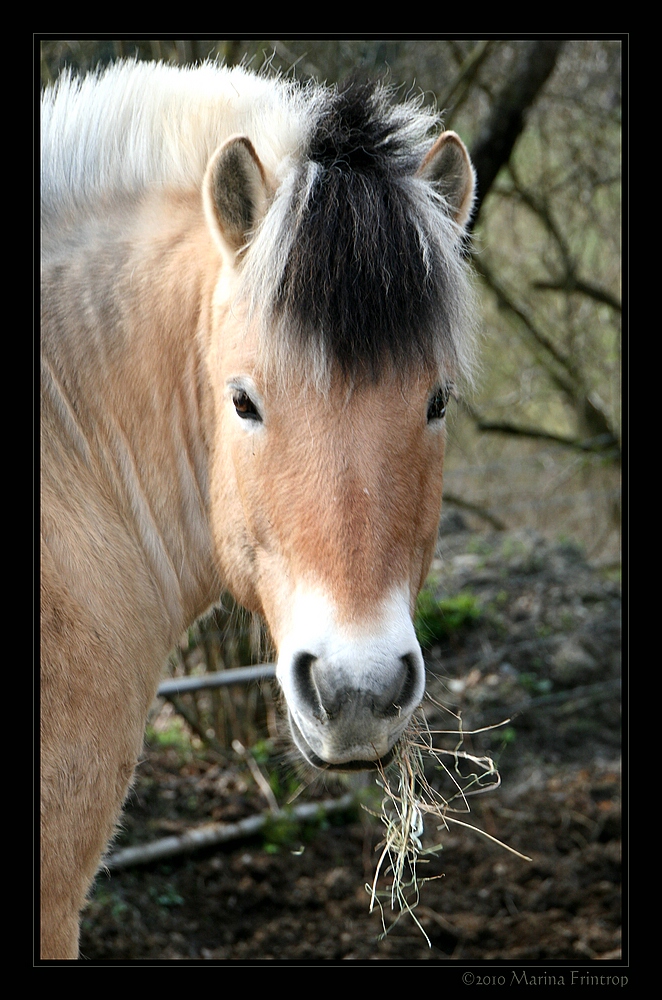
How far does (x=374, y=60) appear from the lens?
5.23 metres

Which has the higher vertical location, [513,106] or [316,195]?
[513,106]

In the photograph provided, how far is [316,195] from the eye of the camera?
205 centimetres

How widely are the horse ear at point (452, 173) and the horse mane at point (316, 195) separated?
0.05 metres

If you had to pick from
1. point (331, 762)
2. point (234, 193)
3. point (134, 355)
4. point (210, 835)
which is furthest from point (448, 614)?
point (234, 193)

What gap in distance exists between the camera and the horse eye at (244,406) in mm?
2115

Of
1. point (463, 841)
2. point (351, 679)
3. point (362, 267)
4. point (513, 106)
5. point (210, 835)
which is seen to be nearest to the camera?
point (351, 679)

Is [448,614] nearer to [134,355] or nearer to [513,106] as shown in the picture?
[513,106]

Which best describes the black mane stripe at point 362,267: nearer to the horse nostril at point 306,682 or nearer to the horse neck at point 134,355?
the horse neck at point 134,355

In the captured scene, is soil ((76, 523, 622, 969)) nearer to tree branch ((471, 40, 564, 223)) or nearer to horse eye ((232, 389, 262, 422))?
horse eye ((232, 389, 262, 422))

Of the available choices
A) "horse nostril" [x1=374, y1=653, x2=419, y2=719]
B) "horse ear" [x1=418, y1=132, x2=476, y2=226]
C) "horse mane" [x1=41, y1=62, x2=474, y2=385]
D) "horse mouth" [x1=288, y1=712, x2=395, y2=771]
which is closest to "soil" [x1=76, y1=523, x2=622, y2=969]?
"horse mouth" [x1=288, y1=712, x2=395, y2=771]

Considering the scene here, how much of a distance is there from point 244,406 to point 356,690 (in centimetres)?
82

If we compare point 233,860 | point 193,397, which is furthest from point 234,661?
point 193,397

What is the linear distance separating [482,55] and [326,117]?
3.12 m

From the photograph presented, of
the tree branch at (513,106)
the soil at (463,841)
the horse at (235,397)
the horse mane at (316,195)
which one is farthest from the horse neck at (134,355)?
the tree branch at (513,106)
